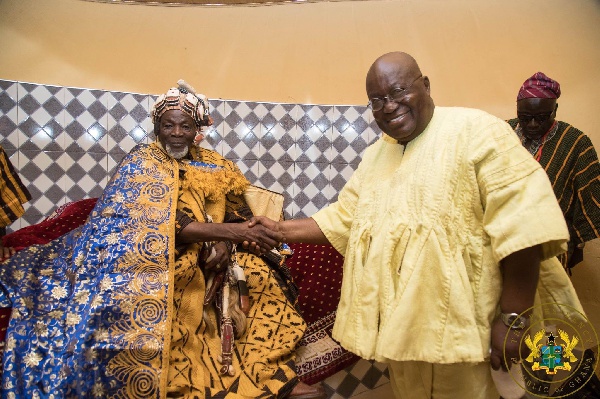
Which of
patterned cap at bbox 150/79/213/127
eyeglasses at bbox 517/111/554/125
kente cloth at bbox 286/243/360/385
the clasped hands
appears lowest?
kente cloth at bbox 286/243/360/385

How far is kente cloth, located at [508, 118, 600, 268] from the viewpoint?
3.73 m

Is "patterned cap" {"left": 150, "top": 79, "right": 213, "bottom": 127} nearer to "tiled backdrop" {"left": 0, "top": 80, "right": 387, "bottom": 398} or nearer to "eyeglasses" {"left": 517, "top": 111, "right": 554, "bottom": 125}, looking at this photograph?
"tiled backdrop" {"left": 0, "top": 80, "right": 387, "bottom": 398}

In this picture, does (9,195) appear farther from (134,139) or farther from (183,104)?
(134,139)

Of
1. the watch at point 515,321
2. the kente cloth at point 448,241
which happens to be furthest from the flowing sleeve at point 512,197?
the watch at point 515,321

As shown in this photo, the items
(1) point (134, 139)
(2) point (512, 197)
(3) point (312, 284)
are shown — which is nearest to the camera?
(2) point (512, 197)

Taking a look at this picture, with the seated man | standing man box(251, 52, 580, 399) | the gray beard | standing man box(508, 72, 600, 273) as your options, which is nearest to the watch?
standing man box(251, 52, 580, 399)

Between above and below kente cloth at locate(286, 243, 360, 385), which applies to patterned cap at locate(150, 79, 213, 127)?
above

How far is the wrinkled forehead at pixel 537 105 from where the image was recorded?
12.4ft

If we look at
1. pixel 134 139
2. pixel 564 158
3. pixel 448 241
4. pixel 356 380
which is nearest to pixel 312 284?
pixel 356 380

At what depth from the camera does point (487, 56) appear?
532 centimetres

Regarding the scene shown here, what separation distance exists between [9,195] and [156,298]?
140cm

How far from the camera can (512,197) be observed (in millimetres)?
1815

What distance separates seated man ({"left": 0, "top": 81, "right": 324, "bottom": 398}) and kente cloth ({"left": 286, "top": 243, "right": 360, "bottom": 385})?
192 millimetres

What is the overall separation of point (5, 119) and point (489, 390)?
4.41m
